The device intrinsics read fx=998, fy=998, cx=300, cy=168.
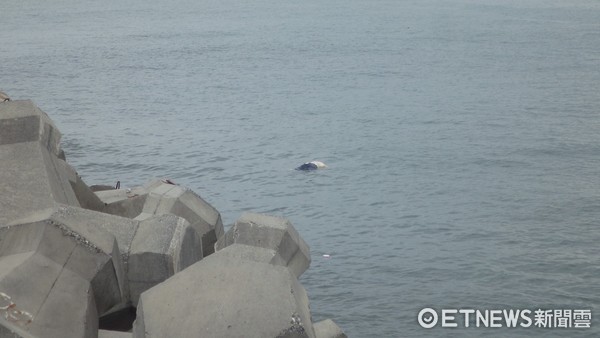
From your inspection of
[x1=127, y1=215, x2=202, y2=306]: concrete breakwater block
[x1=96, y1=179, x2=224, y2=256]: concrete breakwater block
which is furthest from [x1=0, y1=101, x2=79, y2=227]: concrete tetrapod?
[x1=96, y1=179, x2=224, y2=256]: concrete breakwater block

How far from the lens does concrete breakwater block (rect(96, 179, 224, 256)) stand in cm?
958

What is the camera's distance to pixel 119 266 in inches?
255

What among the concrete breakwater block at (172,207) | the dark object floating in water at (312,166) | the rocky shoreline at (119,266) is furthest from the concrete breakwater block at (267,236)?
the dark object floating in water at (312,166)

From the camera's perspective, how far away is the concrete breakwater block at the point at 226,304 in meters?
4.52

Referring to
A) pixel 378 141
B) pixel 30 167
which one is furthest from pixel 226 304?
pixel 378 141

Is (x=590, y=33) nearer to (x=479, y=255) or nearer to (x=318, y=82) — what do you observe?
(x=318, y=82)

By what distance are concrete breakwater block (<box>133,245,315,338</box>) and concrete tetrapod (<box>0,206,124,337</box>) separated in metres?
0.75

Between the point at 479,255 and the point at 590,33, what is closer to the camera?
the point at 479,255

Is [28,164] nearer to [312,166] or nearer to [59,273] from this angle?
[59,273]

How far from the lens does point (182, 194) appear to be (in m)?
9.94

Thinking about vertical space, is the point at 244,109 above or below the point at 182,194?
below

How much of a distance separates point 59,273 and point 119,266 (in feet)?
2.25

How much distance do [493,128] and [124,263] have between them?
60.9 ft

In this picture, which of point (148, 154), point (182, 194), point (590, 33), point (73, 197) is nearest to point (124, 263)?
point (73, 197)
